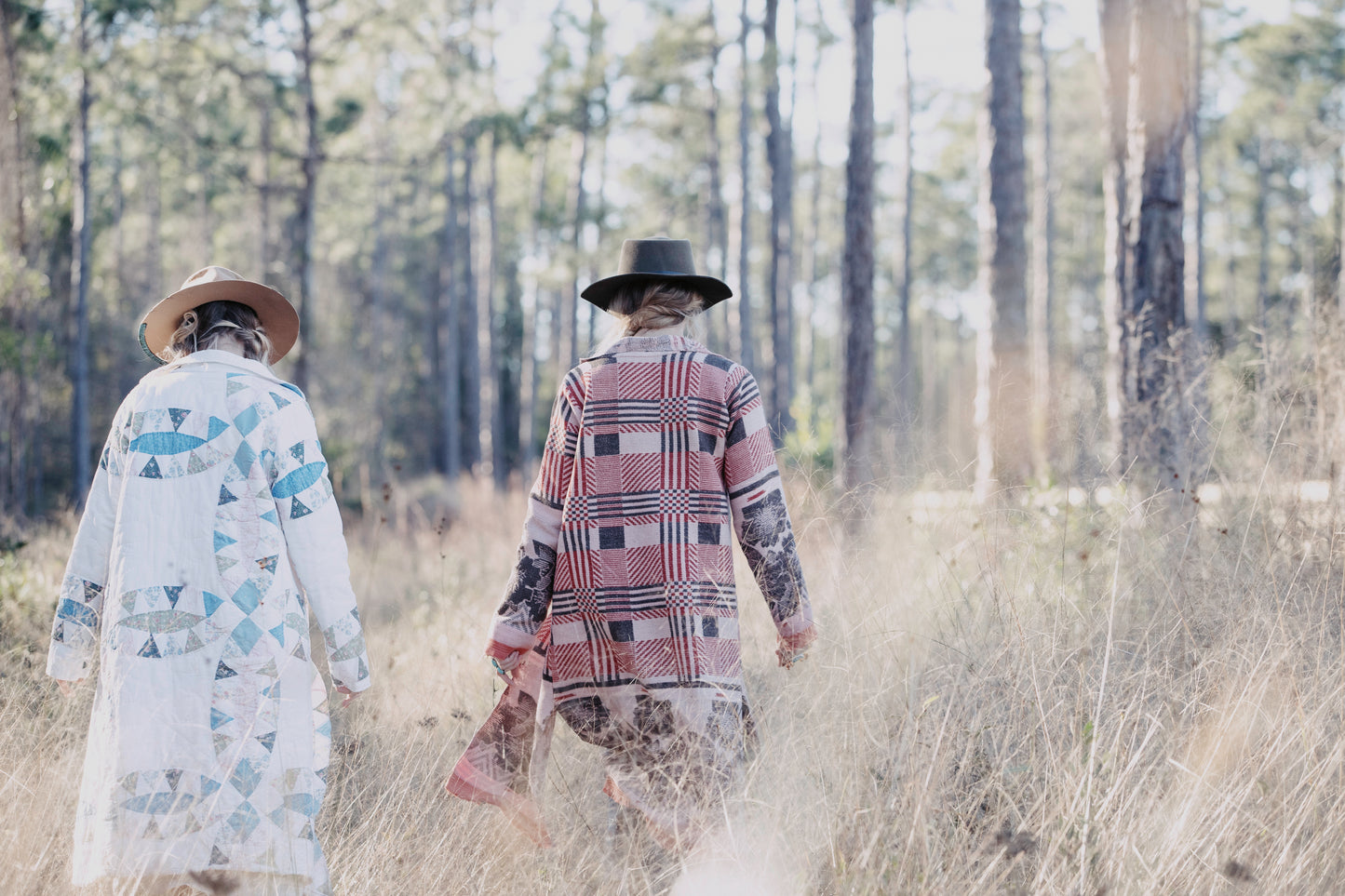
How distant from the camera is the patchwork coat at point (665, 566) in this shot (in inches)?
98.3

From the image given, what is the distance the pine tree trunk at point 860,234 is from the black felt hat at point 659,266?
5.90m

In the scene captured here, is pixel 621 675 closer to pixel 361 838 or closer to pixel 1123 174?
pixel 361 838

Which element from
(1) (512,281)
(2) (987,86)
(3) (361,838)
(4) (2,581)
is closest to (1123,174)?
(2) (987,86)

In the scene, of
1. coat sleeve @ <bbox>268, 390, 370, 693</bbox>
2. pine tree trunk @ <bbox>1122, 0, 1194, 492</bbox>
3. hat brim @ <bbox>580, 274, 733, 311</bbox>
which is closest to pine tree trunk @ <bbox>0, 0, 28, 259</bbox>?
coat sleeve @ <bbox>268, 390, 370, 693</bbox>

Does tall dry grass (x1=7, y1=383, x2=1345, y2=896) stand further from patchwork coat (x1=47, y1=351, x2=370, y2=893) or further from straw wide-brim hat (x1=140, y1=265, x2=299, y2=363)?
straw wide-brim hat (x1=140, y1=265, x2=299, y2=363)

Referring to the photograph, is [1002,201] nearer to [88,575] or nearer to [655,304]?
[655,304]

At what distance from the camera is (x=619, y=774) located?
8.61 ft

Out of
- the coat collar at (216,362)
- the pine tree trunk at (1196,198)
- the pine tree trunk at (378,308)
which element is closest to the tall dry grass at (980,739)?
the coat collar at (216,362)

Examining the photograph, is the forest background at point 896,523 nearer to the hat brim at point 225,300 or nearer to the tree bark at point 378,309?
the hat brim at point 225,300

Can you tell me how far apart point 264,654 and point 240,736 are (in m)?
0.19

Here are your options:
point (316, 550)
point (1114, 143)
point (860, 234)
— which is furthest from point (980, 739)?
point (860, 234)

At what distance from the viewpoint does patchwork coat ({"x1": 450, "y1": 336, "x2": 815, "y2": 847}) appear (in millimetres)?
2496

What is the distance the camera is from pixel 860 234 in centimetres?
851

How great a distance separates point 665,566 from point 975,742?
99 centimetres
